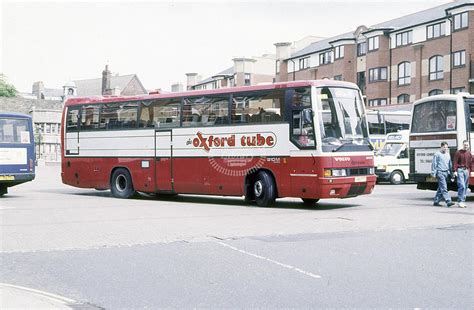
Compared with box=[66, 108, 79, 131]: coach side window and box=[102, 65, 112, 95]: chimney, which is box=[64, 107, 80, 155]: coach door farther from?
box=[102, 65, 112, 95]: chimney

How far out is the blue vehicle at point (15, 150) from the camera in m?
19.0

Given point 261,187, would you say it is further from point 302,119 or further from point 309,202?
point 302,119

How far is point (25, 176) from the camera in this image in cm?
1936

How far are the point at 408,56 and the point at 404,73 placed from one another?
5.01 feet

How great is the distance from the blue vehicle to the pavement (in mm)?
13543

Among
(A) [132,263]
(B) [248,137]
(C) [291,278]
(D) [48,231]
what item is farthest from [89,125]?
(C) [291,278]

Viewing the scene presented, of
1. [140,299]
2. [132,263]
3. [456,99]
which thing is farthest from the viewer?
[456,99]

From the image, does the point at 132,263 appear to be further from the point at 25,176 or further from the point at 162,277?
the point at 25,176

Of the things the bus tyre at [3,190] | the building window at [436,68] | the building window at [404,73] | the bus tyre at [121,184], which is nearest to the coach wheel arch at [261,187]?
the bus tyre at [121,184]

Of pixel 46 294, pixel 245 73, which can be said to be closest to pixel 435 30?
pixel 245 73

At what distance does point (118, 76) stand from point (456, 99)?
10349cm

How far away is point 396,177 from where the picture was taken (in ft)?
99.7

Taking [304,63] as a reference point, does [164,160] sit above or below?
below

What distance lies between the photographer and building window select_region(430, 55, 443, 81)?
1867 inches
